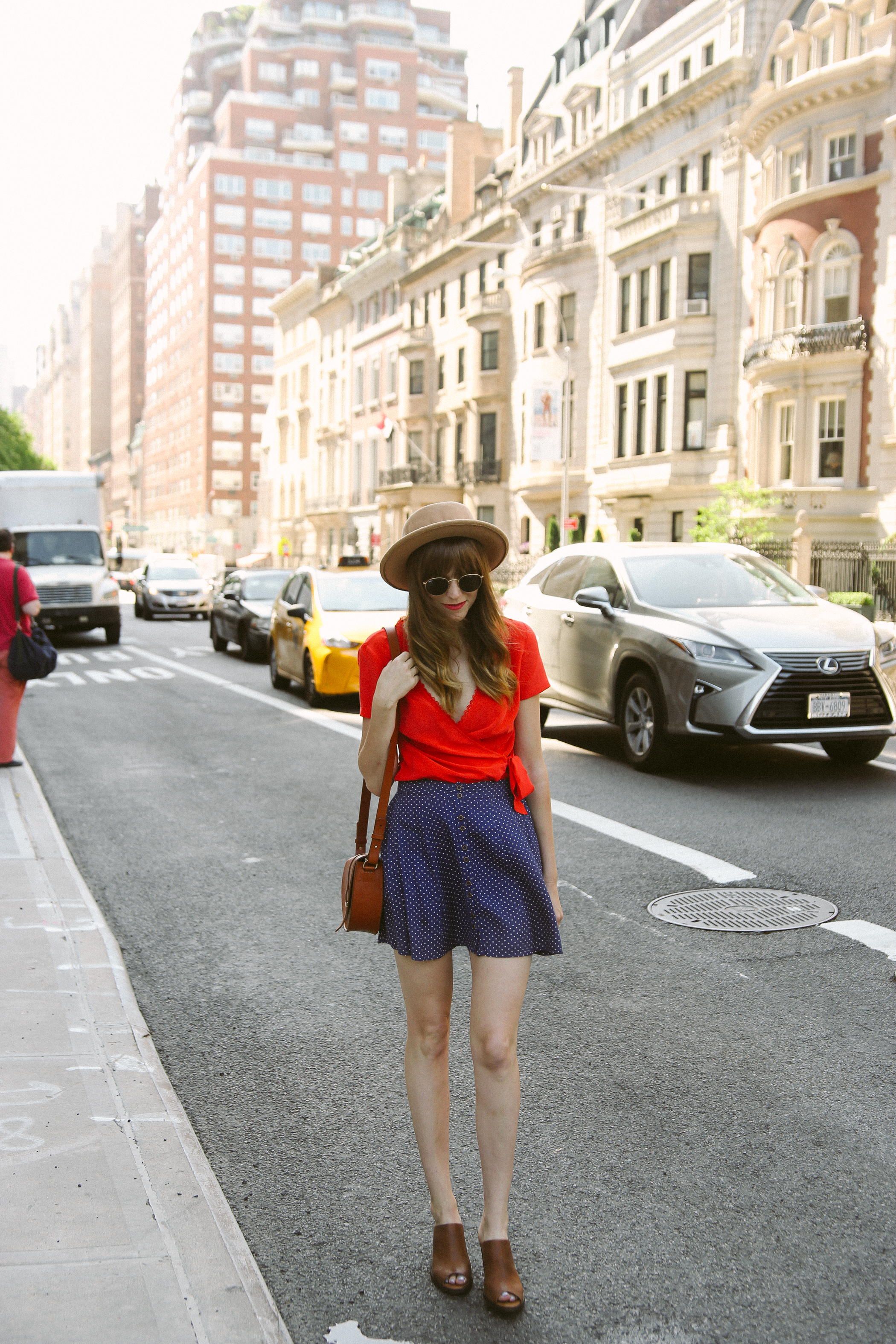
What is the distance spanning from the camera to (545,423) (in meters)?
37.3

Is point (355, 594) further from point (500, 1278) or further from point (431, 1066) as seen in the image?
point (500, 1278)

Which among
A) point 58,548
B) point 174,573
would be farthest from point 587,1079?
point 174,573

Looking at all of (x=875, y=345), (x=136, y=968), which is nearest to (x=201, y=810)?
(x=136, y=968)

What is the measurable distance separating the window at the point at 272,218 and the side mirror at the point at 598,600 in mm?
115394

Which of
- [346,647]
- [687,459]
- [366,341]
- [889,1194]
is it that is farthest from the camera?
[366,341]

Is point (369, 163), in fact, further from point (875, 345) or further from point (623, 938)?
point (623, 938)

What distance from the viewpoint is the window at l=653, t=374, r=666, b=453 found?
40094 mm

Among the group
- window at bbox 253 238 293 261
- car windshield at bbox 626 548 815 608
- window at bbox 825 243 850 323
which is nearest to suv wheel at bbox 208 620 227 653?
car windshield at bbox 626 548 815 608

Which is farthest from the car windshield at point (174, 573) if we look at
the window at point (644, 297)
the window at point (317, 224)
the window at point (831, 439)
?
the window at point (317, 224)

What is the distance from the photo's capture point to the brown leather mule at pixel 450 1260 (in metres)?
3.00

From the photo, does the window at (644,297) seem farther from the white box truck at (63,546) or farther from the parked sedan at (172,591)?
the white box truck at (63,546)

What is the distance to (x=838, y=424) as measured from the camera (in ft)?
109

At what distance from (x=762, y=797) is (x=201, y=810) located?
3916 mm

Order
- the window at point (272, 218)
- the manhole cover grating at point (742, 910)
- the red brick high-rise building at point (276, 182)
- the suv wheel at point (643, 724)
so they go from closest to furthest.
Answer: the manhole cover grating at point (742, 910) → the suv wheel at point (643, 724) → the red brick high-rise building at point (276, 182) → the window at point (272, 218)
